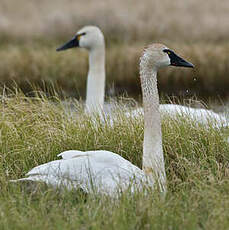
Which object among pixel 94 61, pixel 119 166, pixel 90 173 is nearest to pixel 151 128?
pixel 119 166

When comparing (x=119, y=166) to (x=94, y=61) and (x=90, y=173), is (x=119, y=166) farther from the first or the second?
(x=94, y=61)

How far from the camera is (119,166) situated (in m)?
4.13

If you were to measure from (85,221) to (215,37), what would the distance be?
38.9ft

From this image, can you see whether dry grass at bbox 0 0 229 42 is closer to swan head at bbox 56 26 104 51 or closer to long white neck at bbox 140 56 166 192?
swan head at bbox 56 26 104 51

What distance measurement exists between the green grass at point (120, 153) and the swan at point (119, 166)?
110mm

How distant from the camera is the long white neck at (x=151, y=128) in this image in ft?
14.2

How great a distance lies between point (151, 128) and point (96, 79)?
3.23m

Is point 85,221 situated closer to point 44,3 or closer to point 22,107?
point 22,107

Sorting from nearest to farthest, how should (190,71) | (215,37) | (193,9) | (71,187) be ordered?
(71,187) < (190,71) < (215,37) < (193,9)

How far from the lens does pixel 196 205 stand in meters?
3.62

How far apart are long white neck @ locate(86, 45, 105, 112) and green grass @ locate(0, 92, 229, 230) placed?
50.8 inches

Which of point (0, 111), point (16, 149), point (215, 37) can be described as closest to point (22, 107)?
point (0, 111)

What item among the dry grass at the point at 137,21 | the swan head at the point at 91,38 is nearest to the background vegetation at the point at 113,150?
the swan head at the point at 91,38

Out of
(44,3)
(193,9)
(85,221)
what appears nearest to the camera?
(85,221)
